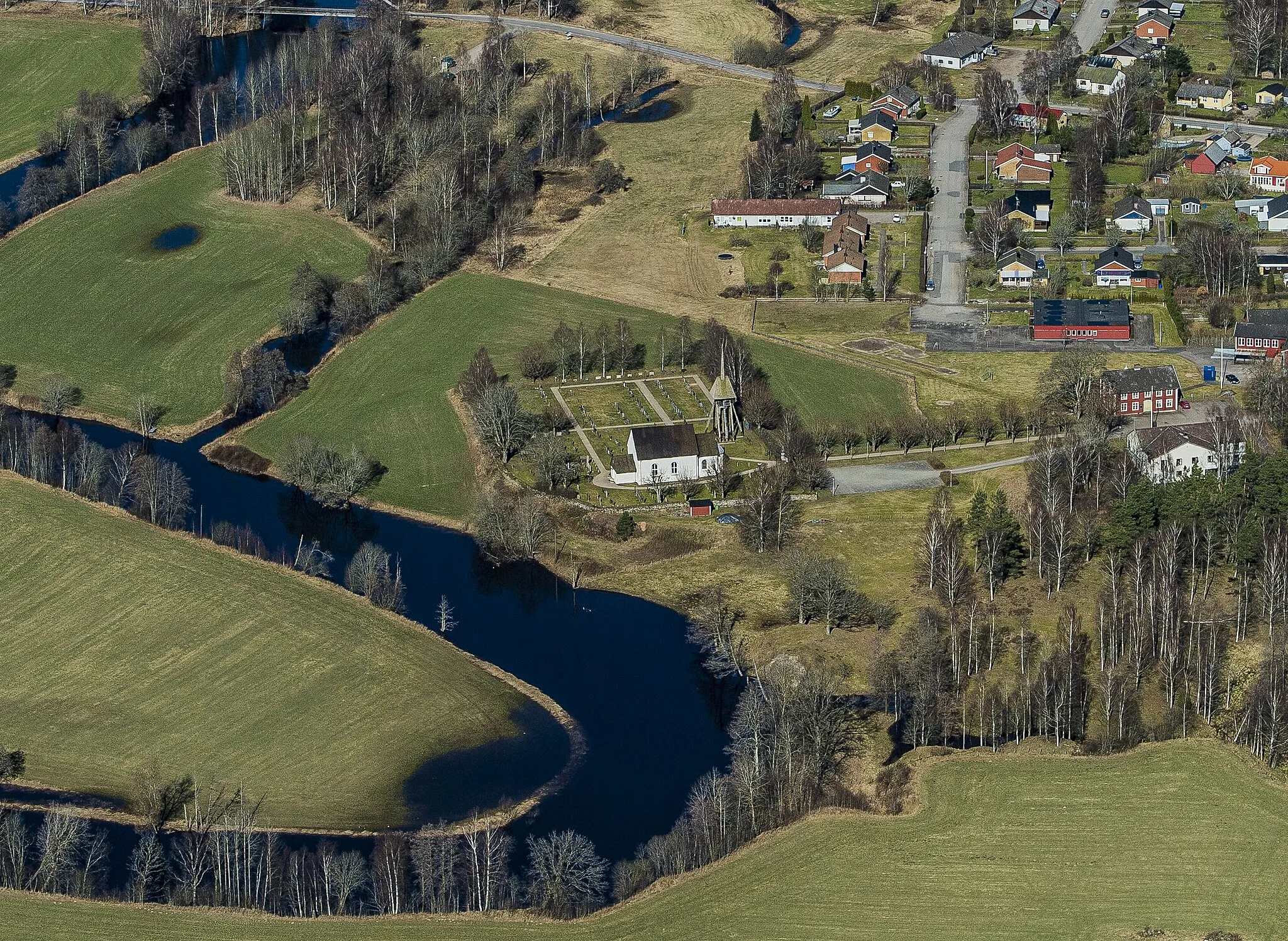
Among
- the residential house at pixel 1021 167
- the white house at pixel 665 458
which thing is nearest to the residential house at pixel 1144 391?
the white house at pixel 665 458

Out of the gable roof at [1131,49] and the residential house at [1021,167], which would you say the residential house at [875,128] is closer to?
the residential house at [1021,167]

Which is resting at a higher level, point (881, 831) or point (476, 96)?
point (476, 96)

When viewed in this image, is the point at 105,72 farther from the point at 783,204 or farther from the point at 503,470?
the point at 503,470

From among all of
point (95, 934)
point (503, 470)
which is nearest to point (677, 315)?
point (503, 470)

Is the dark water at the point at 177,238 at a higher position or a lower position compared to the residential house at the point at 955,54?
lower

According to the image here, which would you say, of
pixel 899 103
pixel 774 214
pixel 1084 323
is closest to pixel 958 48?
pixel 899 103
